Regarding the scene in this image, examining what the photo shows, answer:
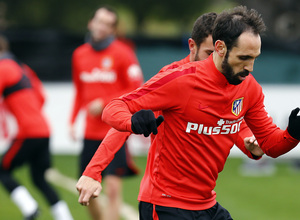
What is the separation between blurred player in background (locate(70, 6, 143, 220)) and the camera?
22.7 feet

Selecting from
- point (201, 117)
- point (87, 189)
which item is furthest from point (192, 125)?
point (87, 189)

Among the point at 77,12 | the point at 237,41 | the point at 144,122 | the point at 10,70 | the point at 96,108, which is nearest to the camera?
the point at 144,122

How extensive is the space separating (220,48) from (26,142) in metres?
4.18

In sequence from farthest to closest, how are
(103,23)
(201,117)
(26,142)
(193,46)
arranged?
(26,142) < (103,23) < (193,46) < (201,117)

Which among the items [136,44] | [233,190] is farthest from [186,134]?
[136,44]

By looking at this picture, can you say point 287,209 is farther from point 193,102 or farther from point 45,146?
point 193,102

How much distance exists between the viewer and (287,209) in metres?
8.65

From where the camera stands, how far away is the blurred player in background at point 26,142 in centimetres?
738

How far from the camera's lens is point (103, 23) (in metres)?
7.13

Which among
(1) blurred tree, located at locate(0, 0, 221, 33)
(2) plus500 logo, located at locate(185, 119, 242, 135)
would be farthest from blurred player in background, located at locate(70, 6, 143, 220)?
(1) blurred tree, located at locate(0, 0, 221, 33)

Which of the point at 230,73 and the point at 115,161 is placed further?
the point at 115,161

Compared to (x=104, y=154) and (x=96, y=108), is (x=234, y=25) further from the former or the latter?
(x=96, y=108)

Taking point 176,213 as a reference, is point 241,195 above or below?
below

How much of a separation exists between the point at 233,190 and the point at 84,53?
3.79 metres
